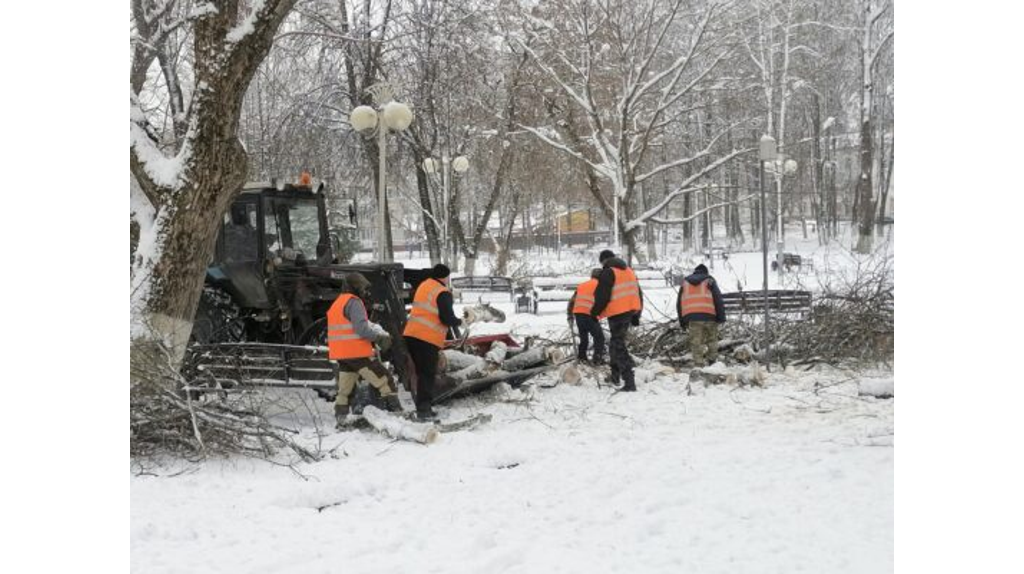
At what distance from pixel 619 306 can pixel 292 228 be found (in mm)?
3125

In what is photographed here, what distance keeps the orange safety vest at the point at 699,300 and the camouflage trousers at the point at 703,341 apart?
14cm

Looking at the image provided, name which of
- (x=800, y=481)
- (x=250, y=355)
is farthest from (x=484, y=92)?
(x=800, y=481)

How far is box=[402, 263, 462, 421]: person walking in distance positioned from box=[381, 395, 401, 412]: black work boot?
0.17m

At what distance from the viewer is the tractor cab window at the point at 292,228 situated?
7.90m

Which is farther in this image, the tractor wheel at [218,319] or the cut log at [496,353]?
the tractor wheel at [218,319]

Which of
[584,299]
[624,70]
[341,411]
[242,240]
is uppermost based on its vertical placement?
[624,70]

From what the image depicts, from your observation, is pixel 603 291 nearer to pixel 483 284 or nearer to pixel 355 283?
pixel 355 283

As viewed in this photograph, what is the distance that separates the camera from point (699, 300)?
8344 mm

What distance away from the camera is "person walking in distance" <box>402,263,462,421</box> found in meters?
6.38

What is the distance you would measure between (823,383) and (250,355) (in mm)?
4619

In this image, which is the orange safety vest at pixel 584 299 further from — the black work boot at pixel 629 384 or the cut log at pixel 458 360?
the cut log at pixel 458 360

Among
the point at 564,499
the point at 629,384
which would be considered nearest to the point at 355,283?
the point at 629,384

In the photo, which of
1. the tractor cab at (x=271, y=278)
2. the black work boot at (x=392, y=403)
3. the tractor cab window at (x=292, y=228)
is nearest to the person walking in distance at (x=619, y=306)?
the tractor cab at (x=271, y=278)

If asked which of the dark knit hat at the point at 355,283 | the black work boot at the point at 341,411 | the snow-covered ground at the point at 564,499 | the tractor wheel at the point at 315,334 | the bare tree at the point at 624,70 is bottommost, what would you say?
the snow-covered ground at the point at 564,499
